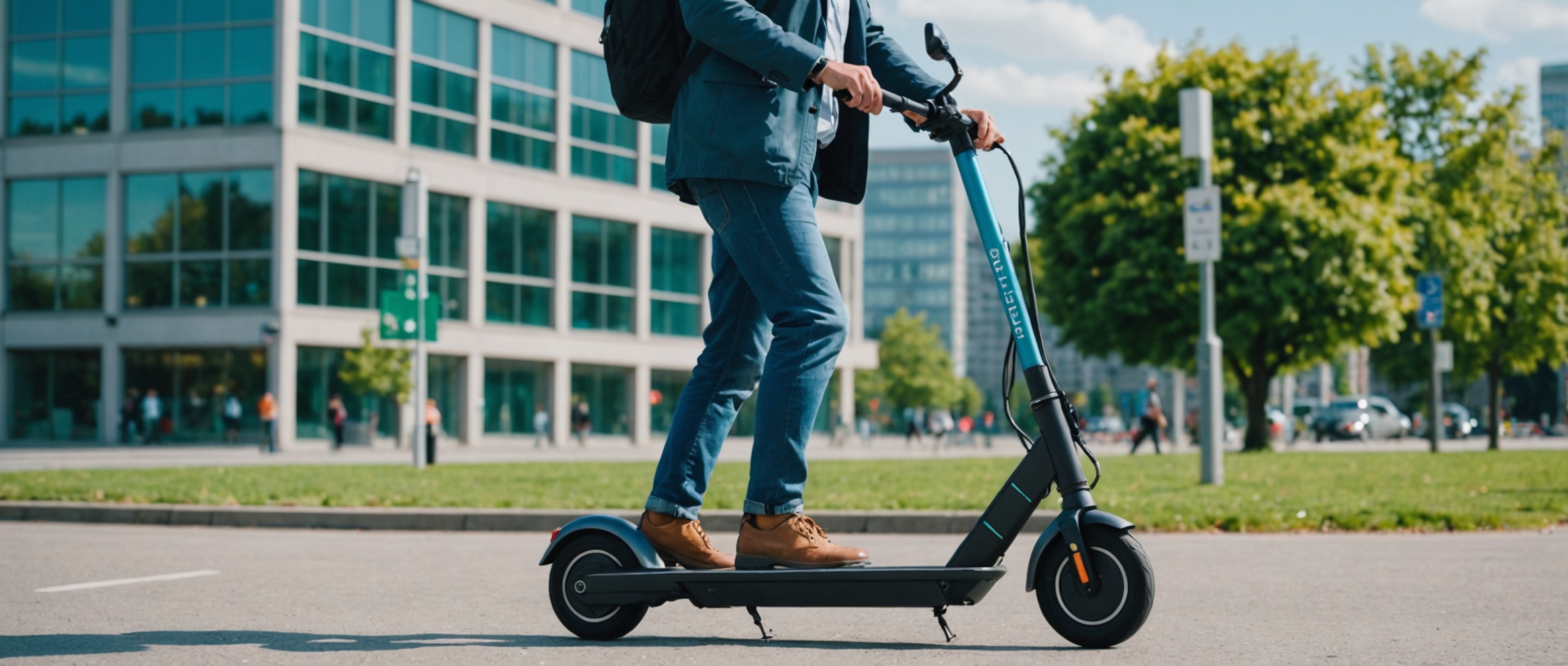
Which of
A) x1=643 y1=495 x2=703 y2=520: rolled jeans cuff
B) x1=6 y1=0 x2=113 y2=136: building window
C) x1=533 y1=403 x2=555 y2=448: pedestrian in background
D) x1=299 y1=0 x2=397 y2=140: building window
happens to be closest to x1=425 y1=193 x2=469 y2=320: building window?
x1=299 y1=0 x2=397 y2=140: building window

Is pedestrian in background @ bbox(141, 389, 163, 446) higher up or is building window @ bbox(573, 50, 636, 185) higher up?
building window @ bbox(573, 50, 636, 185)

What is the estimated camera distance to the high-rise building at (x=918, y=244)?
149m

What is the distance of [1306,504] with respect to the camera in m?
10.2

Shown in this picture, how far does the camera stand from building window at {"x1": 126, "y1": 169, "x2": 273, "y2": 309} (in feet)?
115

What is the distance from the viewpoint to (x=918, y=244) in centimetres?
14988

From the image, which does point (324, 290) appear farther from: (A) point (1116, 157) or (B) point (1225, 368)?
(B) point (1225, 368)

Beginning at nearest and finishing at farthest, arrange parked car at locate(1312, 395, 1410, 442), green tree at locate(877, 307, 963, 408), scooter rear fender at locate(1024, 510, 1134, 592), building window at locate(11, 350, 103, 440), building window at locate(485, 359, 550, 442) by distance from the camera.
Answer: scooter rear fender at locate(1024, 510, 1134, 592) → building window at locate(11, 350, 103, 440) → building window at locate(485, 359, 550, 442) → parked car at locate(1312, 395, 1410, 442) → green tree at locate(877, 307, 963, 408)

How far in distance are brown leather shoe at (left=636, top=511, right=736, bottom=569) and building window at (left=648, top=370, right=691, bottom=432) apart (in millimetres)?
42466

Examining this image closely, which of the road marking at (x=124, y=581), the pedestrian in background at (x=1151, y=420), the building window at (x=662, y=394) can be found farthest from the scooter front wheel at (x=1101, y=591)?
the building window at (x=662, y=394)

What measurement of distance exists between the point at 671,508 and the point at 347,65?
34784 millimetres

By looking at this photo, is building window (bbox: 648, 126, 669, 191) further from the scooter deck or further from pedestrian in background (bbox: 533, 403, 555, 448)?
the scooter deck

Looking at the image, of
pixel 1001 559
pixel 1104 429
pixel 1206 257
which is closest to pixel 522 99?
pixel 1206 257

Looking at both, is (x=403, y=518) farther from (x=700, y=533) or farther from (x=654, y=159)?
(x=654, y=159)

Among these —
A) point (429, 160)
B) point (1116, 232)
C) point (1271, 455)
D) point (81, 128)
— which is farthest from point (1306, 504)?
point (81, 128)
